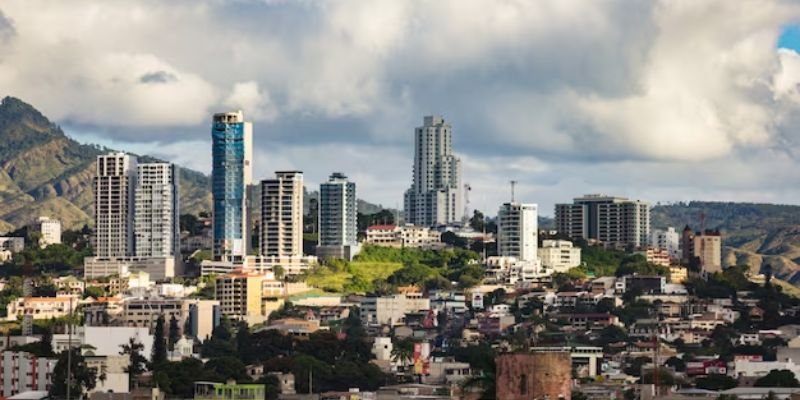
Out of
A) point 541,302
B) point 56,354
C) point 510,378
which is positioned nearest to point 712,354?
point 541,302

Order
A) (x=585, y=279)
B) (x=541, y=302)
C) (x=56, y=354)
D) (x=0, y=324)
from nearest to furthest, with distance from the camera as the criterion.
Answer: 1. (x=56, y=354)
2. (x=0, y=324)
3. (x=541, y=302)
4. (x=585, y=279)

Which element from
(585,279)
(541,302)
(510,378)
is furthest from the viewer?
(585,279)

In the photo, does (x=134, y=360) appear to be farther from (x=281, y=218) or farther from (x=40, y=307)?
(x=281, y=218)

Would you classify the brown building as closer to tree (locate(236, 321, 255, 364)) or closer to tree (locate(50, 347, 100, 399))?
tree (locate(50, 347, 100, 399))

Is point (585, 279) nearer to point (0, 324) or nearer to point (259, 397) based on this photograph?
point (0, 324)

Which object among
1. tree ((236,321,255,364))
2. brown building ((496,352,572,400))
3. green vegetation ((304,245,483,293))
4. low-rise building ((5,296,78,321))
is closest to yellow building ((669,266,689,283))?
green vegetation ((304,245,483,293))
